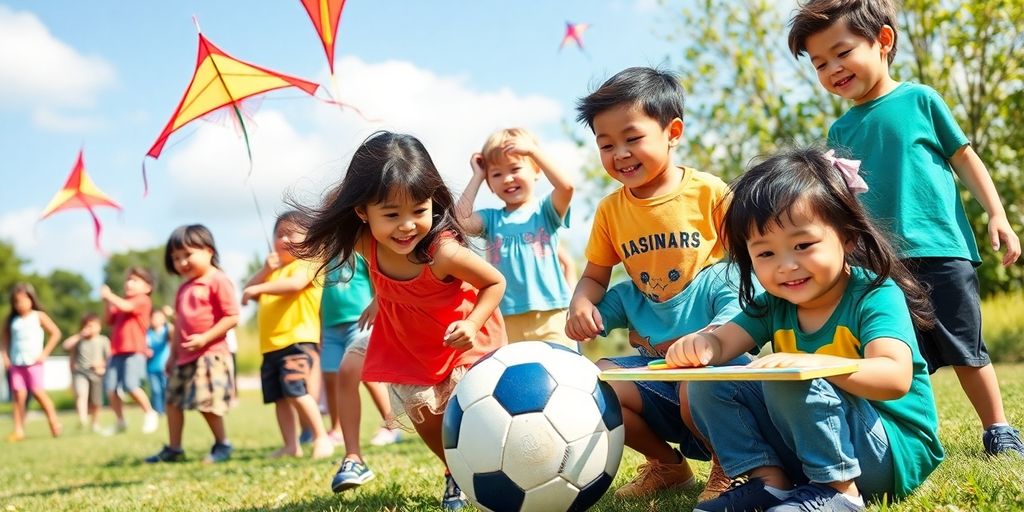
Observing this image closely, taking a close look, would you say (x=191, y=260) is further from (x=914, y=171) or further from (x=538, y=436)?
(x=914, y=171)

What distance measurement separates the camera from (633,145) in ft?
11.7

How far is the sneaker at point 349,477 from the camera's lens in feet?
13.1

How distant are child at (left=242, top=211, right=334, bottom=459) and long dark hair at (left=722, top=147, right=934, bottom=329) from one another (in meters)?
4.39

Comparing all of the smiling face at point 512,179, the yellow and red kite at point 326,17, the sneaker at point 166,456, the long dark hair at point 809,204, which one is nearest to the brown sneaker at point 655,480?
the long dark hair at point 809,204

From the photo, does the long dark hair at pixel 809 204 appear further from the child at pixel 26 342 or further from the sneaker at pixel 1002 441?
the child at pixel 26 342

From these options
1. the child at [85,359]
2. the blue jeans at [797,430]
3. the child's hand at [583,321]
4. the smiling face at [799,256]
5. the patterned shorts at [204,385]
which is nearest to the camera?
the blue jeans at [797,430]

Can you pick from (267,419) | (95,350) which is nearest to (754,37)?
(267,419)

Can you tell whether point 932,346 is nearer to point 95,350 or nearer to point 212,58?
point 212,58

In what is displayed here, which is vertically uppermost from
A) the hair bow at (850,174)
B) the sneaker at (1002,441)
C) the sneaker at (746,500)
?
the hair bow at (850,174)

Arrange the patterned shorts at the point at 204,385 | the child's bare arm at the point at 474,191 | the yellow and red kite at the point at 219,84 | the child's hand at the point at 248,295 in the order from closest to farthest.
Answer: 1. the child's bare arm at the point at 474,191
2. the yellow and red kite at the point at 219,84
3. the child's hand at the point at 248,295
4. the patterned shorts at the point at 204,385

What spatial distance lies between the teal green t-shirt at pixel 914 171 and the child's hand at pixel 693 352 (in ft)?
3.64

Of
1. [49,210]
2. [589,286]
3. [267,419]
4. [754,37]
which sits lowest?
[267,419]

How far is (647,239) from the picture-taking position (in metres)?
3.63

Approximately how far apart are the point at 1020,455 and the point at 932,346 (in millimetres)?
520
